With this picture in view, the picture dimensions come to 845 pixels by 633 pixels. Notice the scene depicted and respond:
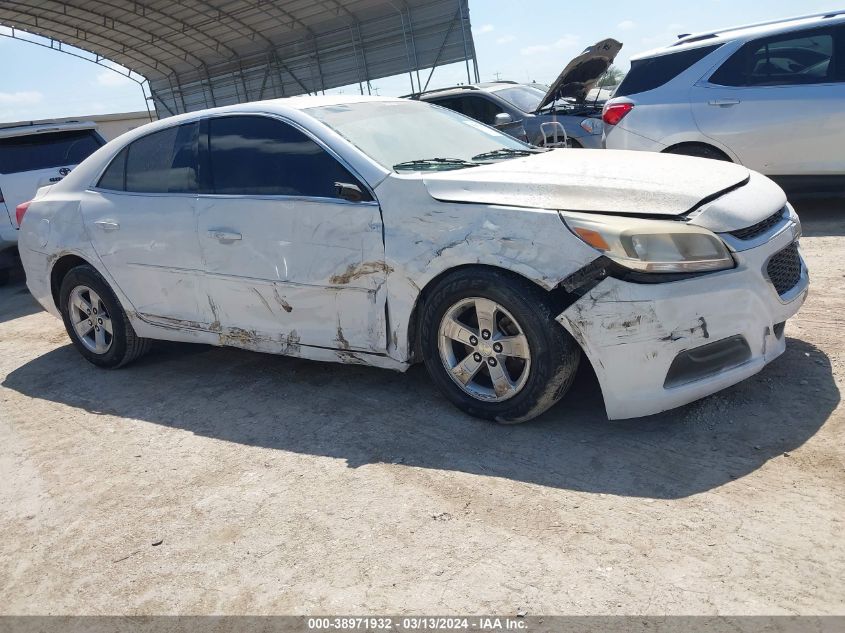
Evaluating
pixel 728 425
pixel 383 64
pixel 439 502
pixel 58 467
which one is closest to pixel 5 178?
pixel 58 467

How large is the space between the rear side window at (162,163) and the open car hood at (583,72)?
625 centimetres

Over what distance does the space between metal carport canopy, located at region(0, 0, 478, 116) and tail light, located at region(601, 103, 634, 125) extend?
35.3 feet

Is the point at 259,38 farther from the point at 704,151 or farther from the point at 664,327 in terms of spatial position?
the point at 664,327

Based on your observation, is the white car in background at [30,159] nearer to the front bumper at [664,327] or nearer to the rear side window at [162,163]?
the rear side window at [162,163]

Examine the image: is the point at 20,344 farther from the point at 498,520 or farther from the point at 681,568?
the point at 681,568

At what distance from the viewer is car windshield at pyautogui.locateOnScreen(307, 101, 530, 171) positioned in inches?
165

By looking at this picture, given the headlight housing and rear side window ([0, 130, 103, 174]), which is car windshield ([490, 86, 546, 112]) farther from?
the headlight housing

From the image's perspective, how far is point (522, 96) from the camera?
11.1 m

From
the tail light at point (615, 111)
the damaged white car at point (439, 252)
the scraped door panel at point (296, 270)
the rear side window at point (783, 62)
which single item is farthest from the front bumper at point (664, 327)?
the tail light at point (615, 111)

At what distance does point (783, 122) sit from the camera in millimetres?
7031

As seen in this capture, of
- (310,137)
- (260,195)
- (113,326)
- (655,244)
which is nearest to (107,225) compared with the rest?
(113,326)

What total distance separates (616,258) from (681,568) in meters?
1.30

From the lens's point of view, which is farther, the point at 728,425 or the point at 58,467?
the point at 58,467

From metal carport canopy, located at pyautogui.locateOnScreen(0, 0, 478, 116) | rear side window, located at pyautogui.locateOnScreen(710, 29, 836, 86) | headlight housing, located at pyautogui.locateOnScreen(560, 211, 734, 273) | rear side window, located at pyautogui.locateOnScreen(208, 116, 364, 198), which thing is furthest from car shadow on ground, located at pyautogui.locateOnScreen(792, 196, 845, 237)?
metal carport canopy, located at pyautogui.locateOnScreen(0, 0, 478, 116)
